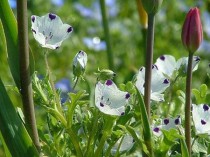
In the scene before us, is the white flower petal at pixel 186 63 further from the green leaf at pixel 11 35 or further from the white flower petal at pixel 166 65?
the green leaf at pixel 11 35

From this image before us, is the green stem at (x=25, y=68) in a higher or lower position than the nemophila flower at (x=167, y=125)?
higher

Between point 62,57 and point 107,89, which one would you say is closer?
point 107,89

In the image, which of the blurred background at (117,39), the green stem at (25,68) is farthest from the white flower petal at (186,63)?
the blurred background at (117,39)

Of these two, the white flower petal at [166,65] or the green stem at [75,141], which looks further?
the white flower petal at [166,65]

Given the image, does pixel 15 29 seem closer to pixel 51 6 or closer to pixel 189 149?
pixel 189 149

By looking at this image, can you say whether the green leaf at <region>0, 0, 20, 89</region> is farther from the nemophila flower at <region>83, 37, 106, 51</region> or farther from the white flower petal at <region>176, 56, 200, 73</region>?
the nemophila flower at <region>83, 37, 106, 51</region>

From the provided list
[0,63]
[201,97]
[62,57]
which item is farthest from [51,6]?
[201,97]
